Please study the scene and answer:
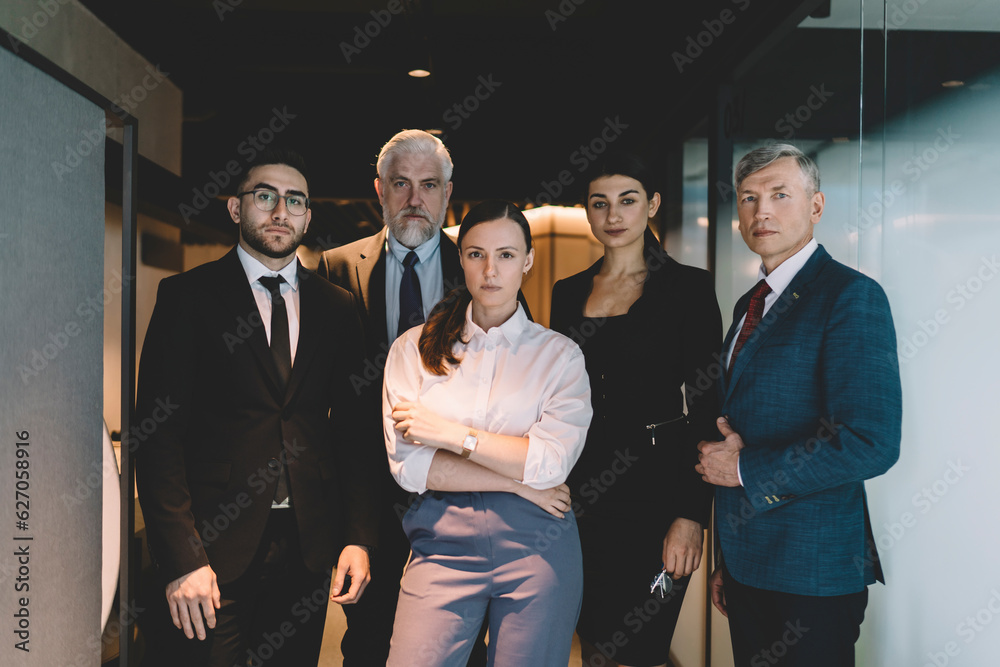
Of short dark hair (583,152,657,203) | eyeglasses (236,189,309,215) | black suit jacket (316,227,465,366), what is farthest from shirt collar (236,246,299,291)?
short dark hair (583,152,657,203)

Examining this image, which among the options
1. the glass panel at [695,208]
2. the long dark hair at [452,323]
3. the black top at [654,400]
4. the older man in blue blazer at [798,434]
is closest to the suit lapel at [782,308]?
the older man in blue blazer at [798,434]

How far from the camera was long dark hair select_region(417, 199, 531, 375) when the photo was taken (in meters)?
1.93

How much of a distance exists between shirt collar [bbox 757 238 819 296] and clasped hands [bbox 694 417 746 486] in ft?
1.30

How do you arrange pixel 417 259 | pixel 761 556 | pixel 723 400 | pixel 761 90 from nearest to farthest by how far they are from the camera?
pixel 761 556 < pixel 723 400 < pixel 417 259 < pixel 761 90

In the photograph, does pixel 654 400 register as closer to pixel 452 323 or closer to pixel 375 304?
pixel 452 323

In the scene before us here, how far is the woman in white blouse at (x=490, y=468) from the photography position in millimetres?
1804

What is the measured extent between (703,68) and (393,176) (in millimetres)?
1787

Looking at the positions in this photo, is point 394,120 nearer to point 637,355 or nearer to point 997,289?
point 637,355

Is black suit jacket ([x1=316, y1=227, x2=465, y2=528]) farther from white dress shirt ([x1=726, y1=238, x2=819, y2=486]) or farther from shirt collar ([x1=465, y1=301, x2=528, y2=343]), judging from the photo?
white dress shirt ([x1=726, y1=238, x2=819, y2=486])

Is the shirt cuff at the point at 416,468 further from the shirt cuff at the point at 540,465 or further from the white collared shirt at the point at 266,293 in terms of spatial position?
the white collared shirt at the point at 266,293

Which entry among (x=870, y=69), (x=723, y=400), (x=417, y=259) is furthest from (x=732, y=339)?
(x=417, y=259)

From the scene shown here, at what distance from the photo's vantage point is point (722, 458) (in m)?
1.87

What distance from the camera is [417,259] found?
2.54m

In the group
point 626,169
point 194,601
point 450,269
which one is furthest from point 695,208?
point 194,601
